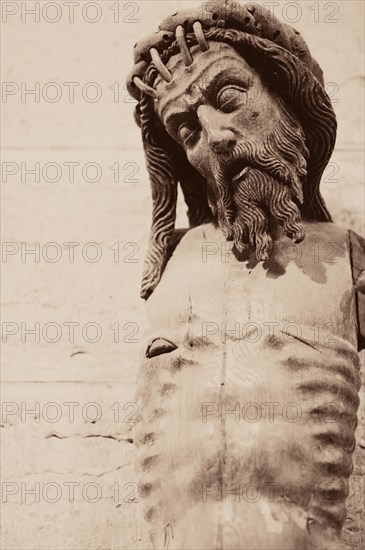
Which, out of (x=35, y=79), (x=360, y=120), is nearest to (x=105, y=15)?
(x=35, y=79)

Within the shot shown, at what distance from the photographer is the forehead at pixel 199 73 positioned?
212 centimetres

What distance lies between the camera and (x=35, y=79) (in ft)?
10.1

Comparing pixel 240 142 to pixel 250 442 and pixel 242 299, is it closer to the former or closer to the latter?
pixel 242 299

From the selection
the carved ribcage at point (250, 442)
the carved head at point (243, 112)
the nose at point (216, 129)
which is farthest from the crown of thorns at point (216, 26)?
the carved ribcage at point (250, 442)

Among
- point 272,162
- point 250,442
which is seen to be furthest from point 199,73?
point 250,442

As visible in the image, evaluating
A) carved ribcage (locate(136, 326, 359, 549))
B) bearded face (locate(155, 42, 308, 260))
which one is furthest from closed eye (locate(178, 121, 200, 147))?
carved ribcage (locate(136, 326, 359, 549))

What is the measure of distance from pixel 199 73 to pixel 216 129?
4.9 inches

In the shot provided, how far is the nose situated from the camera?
207cm

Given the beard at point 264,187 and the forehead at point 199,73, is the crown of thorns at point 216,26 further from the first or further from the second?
the beard at point 264,187

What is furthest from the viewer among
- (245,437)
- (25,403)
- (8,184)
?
(8,184)

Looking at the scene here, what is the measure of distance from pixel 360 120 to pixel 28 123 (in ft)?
2.89

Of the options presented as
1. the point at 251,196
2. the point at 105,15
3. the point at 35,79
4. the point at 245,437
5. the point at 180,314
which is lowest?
the point at 245,437

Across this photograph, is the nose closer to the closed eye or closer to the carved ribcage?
the closed eye

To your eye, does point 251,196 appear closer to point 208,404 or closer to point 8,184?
point 208,404
